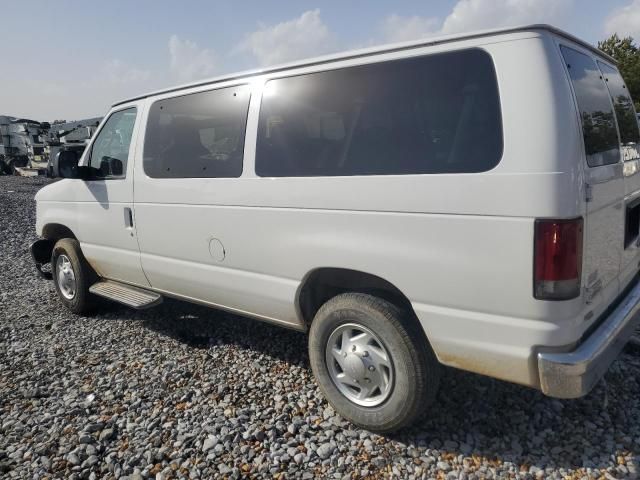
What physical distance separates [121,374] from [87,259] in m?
1.57

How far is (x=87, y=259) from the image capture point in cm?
500

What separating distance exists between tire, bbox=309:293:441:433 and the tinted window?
2.58 feet

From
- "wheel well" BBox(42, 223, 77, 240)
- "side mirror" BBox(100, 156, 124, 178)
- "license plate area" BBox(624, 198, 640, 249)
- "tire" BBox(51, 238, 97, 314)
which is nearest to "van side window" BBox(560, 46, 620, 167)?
"license plate area" BBox(624, 198, 640, 249)

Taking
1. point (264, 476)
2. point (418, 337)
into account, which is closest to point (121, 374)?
point (264, 476)

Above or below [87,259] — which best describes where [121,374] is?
below

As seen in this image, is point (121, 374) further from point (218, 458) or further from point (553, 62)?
point (553, 62)

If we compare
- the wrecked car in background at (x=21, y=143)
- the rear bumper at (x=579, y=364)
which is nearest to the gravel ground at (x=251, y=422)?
the rear bumper at (x=579, y=364)

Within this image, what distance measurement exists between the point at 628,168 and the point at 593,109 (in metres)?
0.54

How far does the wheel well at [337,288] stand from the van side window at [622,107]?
1.63 m

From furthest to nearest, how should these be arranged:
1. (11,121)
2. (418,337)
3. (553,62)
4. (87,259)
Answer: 1. (11,121)
2. (87,259)
3. (418,337)
4. (553,62)

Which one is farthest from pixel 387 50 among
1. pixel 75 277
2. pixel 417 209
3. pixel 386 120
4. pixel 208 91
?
pixel 75 277

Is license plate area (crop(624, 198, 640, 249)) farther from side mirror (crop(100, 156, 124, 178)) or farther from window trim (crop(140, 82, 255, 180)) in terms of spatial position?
side mirror (crop(100, 156, 124, 178))

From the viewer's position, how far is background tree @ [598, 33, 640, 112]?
2641 centimetres

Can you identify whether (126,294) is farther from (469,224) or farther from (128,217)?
(469,224)
